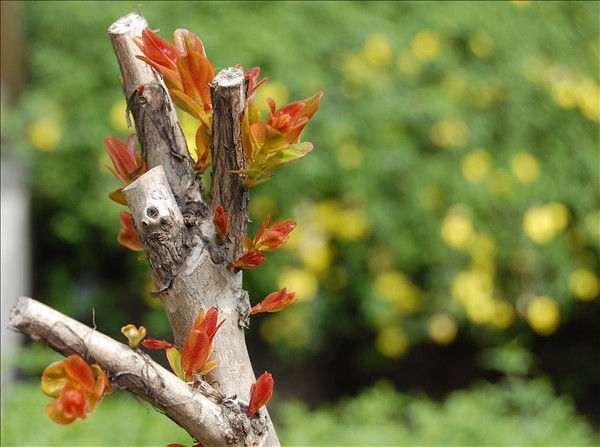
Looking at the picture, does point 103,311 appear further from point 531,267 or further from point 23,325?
point 23,325

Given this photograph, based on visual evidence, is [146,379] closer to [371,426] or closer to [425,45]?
[371,426]

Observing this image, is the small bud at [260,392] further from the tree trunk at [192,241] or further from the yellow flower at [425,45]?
the yellow flower at [425,45]

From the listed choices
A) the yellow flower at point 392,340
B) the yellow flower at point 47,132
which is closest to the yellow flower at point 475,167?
the yellow flower at point 392,340

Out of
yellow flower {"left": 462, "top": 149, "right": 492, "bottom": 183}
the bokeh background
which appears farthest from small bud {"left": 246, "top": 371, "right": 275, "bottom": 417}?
yellow flower {"left": 462, "top": 149, "right": 492, "bottom": 183}

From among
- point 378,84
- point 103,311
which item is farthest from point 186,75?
point 103,311

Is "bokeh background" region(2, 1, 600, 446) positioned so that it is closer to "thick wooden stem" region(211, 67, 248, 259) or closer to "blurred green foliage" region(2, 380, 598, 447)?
"blurred green foliage" region(2, 380, 598, 447)

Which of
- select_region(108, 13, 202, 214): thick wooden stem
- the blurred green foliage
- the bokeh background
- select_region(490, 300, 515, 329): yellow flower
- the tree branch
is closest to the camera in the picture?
the tree branch

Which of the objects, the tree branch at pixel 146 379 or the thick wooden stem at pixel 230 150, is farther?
the thick wooden stem at pixel 230 150

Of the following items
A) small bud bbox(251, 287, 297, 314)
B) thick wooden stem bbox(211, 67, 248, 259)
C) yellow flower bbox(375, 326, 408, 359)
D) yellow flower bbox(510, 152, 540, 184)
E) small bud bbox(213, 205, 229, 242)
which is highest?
thick wooden stem bbox(211, 67, 248, 259)
